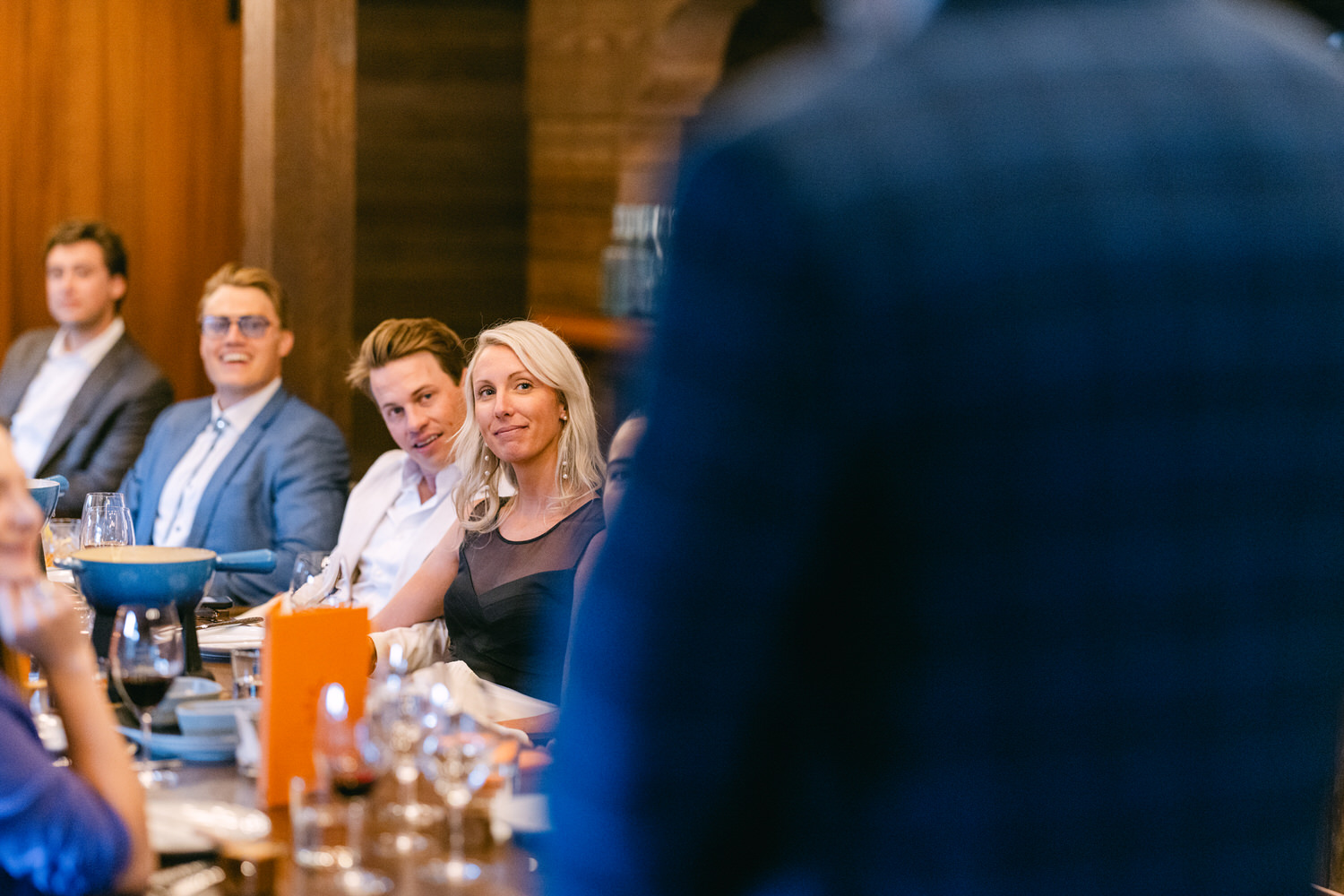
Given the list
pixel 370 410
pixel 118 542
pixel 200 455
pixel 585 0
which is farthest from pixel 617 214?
pixel 118 542

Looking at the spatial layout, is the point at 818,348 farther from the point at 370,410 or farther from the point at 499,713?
the point at 370,410

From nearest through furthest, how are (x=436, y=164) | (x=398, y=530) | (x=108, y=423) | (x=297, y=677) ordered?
(x=297, y=677), (x=398, y=530), (x=108, y=423), (x=436, y=164)

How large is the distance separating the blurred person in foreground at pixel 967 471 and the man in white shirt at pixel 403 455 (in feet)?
8.56

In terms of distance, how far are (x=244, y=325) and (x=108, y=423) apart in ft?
3.11

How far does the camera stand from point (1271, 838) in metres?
0.68

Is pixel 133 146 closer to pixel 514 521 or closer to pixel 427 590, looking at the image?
pixel 427 590

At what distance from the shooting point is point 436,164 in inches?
216

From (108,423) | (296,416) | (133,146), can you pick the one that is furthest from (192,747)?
(133,146)

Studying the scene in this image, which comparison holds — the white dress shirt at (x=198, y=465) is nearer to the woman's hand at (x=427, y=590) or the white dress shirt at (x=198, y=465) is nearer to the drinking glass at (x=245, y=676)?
the woman's hand at (x=427, y=590)

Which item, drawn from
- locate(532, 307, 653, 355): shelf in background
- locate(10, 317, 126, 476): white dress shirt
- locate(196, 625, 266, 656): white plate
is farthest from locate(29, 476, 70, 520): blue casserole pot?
locate(10, 317, 126, 476): white dress shirt

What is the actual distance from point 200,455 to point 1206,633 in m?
3.53

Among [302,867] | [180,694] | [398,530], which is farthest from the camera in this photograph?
[398,530]

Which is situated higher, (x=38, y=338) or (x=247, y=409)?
(x=38, y=338)

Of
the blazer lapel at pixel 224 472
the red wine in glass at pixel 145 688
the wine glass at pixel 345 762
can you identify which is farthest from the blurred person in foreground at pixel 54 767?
the blazer lapel at pixel 224 472
